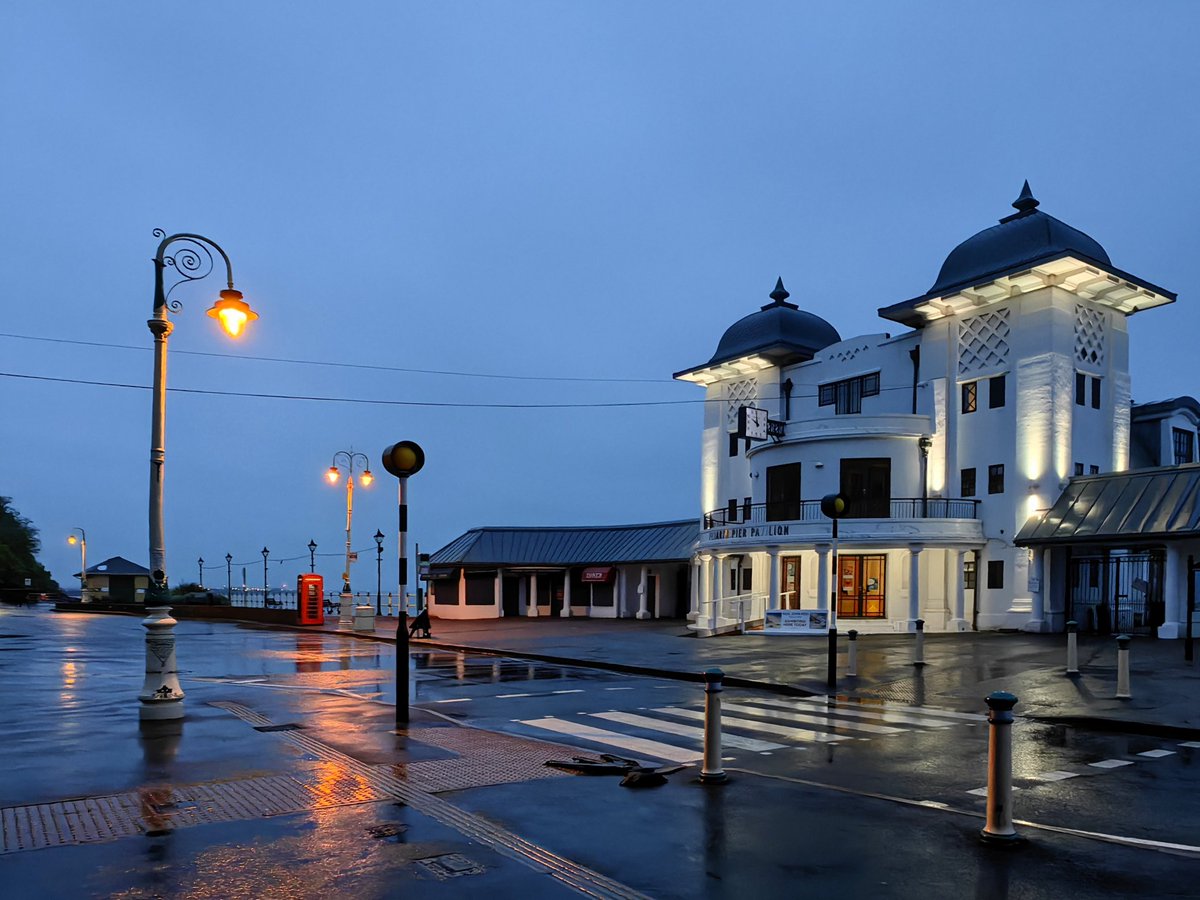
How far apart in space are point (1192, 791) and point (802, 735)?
4.01m

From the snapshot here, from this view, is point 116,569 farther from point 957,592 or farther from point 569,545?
point 957,592

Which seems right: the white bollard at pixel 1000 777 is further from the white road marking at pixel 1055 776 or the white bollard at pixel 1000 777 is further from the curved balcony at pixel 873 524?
the curved balcony at pixel 873 524

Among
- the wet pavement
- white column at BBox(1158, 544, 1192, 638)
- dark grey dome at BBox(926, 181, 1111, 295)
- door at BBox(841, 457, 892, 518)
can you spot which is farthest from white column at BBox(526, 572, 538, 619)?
the wet pavement

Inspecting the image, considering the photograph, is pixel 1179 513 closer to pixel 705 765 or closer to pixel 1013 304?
pixel 1013 304

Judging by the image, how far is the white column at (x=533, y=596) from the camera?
50.7 m

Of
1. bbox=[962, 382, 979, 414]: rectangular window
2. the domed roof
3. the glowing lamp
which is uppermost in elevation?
the domed roof

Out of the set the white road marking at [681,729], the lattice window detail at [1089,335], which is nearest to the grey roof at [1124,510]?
the lattice window detail at [1089,335]

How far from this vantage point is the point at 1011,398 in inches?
1231

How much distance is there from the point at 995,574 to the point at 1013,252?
1093 cm

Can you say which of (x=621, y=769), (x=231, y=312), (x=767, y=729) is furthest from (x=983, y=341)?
(x=621, y=769)

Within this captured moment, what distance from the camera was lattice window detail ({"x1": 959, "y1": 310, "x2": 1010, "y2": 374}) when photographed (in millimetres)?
31859

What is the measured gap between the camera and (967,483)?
32.5 m

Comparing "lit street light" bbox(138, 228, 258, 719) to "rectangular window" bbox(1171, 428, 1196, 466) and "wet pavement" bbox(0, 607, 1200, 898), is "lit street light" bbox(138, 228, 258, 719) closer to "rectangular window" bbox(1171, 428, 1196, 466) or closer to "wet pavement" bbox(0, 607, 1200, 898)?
"wet pavement" bbox(0, 607, 1200, 898)

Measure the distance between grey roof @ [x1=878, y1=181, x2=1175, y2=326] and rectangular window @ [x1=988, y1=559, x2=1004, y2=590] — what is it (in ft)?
30.5
